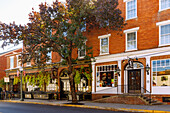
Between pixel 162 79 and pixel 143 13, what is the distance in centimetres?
661

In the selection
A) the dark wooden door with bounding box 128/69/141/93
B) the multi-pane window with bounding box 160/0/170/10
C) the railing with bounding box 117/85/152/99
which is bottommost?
the railing with bounding box 117/85/152/99

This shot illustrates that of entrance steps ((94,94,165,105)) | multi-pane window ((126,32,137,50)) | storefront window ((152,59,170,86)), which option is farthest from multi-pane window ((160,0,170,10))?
entrance steps ((94,94,165,105))

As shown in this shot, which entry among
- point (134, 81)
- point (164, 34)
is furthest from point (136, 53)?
point (164, 34)

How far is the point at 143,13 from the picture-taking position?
2180 cm

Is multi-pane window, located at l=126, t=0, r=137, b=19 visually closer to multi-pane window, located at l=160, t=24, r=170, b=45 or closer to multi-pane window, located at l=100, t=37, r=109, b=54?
multi-pane window, located at l=160, t=24, r=170, b=45

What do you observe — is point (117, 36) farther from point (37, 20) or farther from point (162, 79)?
point (37, 20)

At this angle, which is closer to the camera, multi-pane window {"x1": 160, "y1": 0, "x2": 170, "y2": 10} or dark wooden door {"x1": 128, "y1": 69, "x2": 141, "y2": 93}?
multi-pane window {"x1": 160, "y1": 0, "x2": 170, "y2": 10}

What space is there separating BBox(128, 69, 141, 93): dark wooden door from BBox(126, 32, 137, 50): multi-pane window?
2.36 meters

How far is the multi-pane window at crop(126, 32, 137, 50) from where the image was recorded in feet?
73.0

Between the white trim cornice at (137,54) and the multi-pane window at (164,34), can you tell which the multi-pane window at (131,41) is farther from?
the multi-pane window at (164,34)

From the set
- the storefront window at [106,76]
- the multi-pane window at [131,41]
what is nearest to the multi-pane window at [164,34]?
the multi-pane window at [131,41]

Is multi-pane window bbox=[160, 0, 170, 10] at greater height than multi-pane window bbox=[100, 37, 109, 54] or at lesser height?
greater

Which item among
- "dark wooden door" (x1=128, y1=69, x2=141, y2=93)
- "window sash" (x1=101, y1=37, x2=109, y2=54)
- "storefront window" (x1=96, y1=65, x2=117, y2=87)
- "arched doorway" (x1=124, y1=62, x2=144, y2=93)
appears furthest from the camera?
"window sash" (x1=101, y1=37, x2=109, y2=54)

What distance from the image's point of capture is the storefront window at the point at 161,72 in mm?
19484
